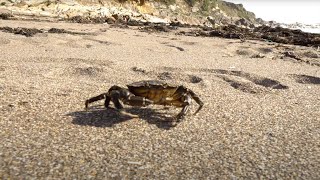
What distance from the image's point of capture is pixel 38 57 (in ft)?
19.0

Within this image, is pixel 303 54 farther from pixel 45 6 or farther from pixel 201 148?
pixel 45 6

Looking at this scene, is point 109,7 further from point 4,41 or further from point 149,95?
point 149,95

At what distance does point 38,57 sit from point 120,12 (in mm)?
25703

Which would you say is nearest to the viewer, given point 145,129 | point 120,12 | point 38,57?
point 145,129

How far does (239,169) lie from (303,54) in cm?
650

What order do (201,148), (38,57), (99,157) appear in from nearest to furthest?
(99,157)
(201,148)
(38,57)

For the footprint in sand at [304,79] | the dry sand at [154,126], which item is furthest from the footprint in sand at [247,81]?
the footprint in sand at [304,79]

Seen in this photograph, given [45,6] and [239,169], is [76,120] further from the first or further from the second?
[45,6]

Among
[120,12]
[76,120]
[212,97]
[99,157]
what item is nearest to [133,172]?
[99,157]

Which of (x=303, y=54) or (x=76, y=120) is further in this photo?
(x=303, y=54)

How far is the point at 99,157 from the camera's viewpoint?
230 centimetres

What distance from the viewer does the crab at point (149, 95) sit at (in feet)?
9.27

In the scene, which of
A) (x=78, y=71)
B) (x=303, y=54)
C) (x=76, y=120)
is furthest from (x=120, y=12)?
(x=76, y=120)

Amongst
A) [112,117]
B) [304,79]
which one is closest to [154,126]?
[112,117]
